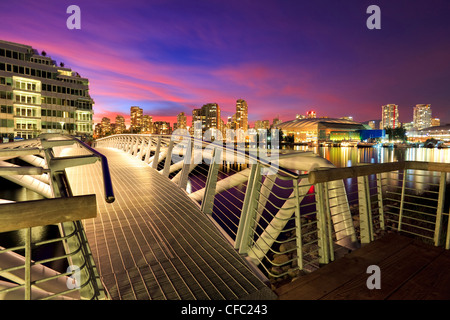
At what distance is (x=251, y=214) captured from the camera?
322 cm

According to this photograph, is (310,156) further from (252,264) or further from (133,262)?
(133,262)

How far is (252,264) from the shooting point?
309 centimetres

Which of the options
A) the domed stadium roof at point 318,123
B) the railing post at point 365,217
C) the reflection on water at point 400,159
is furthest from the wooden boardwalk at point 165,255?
the domed stadium roof at point 318,123

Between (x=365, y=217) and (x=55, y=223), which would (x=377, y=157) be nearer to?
(x=365, y=217)

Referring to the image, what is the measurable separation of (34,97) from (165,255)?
49.9 metres

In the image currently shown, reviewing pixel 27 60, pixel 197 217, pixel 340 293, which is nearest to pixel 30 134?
pixel 27 60

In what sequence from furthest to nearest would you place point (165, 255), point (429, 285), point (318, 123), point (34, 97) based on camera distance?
point (318, 123), point (34, 97), point (165, 255), point (429, 285)

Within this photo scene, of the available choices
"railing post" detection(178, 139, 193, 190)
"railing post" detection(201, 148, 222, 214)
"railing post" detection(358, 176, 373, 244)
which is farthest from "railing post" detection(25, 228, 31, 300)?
"railing post" detection(178, 139, 193, 190)

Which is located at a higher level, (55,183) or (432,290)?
(55,183)

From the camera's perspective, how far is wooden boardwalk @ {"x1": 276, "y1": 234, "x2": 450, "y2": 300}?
235 centimetres

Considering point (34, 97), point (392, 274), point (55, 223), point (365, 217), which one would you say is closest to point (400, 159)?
point (365, 217)
